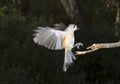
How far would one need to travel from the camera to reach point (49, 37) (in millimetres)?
2279

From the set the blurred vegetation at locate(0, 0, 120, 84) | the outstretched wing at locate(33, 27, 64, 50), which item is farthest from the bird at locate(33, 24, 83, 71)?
the blurred vegetation at locate(0, 0, 120, 84)

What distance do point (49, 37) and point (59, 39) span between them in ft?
0.17

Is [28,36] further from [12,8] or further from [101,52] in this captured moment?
[12,8]

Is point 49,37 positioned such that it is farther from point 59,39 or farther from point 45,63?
point 45,63

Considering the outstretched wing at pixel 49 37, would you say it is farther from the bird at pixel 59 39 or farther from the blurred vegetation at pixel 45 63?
the blurred vegetation at pixel 45 63

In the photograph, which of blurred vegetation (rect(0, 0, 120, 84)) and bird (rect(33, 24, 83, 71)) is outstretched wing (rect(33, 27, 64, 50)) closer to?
bird (rect(33, 24, 83, 71))

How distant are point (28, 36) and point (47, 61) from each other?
4.51ft

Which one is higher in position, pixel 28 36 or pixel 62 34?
pixel 62 34

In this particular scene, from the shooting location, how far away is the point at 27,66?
5.82 metres

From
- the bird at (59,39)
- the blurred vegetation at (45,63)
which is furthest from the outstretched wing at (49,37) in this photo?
the blurred vegetation at (45,63)

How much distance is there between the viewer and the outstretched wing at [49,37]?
2197mm

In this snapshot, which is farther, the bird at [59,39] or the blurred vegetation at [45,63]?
the blurred vegetation at [45,63]

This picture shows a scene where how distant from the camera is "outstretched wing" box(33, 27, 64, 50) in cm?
220

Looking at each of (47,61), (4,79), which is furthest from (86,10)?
(4,79)
